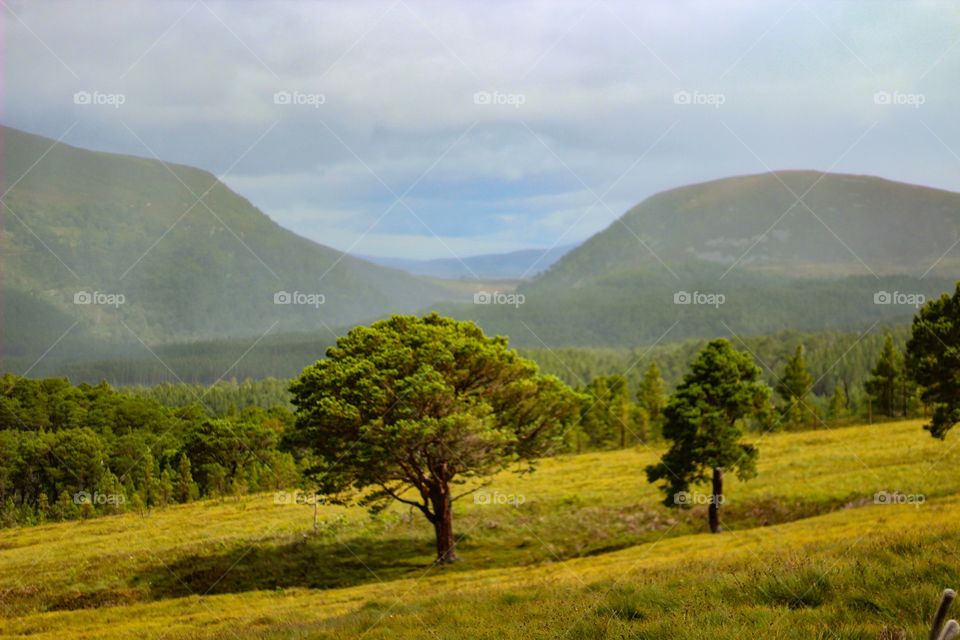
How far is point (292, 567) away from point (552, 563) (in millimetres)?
16929

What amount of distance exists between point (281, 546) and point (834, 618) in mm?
45942

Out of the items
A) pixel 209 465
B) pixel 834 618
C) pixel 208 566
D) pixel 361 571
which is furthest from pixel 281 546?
pixel 209 465

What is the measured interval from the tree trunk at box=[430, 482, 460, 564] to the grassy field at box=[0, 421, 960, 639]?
3.48 feet

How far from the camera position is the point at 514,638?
1098 centimetres

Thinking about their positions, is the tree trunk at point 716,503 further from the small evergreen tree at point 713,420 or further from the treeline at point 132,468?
the treeline at point 132,468

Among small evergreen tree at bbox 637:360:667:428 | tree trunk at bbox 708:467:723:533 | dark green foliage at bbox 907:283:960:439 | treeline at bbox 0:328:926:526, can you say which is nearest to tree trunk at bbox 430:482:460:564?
tree trunk at bbox 708:467:723:533

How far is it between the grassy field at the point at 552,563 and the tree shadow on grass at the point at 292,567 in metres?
0.19

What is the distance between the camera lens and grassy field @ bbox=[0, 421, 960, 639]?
11273 millimetres

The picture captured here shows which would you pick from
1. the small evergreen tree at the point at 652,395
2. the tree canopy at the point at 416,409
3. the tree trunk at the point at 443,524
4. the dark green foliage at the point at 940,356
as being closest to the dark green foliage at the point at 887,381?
the small evergreen tree at the point at 652,395

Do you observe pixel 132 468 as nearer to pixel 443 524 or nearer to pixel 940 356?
pixel 443 524

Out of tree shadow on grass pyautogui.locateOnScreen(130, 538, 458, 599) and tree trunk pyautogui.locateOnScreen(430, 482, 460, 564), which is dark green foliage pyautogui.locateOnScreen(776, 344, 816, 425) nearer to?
tree shadow on grass pyautogui.locateOnScreen(130, 538, 458, 599)

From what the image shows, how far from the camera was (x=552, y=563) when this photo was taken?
1674 inches

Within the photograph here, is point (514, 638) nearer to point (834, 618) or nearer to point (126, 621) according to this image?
point (834, 618)

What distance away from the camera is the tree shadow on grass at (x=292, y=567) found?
42781 millimetres
